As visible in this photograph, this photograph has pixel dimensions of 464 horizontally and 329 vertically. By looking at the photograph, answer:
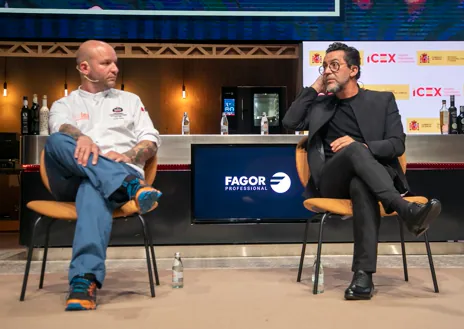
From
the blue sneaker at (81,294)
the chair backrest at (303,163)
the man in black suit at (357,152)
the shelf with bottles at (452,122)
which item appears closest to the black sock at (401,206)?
the man in black suit at (357,152)

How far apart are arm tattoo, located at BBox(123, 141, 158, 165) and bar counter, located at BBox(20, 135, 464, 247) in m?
1.58

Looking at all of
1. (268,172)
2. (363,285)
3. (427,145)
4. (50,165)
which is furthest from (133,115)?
(427,145)

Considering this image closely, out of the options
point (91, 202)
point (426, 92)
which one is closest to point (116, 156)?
point (91, 202)

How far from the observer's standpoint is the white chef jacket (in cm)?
273

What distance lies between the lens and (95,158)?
7.89ft

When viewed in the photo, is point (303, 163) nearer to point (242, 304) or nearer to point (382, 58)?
point (242, 304)

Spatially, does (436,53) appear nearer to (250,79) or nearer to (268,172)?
(250,79)

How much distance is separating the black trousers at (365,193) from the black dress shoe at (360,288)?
0.03 m

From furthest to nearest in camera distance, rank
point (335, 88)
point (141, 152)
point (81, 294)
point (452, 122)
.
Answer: point (452, 122), point (335, 88), point (141, 152), point (81, 294)

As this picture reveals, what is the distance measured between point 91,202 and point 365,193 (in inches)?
46.3

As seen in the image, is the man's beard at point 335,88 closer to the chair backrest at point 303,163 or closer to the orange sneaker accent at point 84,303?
the chair backrest at point 303,163

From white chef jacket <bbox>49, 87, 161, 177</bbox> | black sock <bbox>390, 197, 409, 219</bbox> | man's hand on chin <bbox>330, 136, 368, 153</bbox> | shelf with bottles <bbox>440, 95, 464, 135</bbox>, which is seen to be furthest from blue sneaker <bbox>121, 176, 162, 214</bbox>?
shelf with bottles <bbox>440, 95, 464, 135</bbox>

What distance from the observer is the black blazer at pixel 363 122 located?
9.16 feet

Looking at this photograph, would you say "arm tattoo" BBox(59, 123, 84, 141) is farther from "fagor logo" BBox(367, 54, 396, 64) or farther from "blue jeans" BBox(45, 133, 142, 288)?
"fagor logo" BBox(367, 54, 396, 64)
